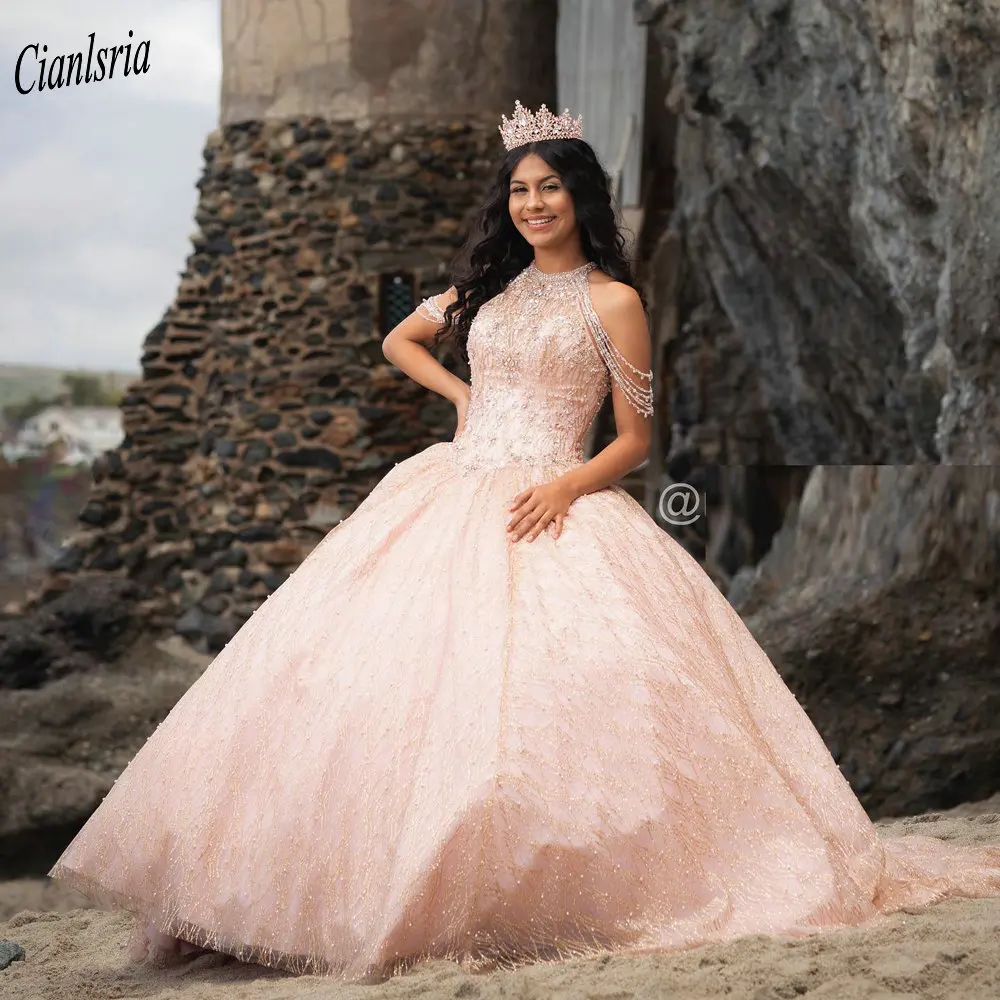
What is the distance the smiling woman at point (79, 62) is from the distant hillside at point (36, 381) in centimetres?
219

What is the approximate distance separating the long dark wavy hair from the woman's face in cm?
2

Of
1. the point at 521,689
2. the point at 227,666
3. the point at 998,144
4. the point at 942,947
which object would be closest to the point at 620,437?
the point at 521,689

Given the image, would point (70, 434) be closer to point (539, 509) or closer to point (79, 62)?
point (79, 62)

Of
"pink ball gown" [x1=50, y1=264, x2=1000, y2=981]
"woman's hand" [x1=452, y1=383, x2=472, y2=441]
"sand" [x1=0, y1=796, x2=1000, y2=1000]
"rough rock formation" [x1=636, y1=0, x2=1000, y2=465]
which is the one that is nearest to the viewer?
"sand" [x1=0, y1=796, x2=1000, y2=1000]

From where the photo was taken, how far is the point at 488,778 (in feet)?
8.52

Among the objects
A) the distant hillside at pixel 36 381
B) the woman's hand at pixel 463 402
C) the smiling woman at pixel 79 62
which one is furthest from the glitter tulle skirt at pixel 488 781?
the distant hillside at pixel 36 381

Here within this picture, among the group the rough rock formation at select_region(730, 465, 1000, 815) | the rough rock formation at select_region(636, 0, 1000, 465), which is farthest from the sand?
the rough rock formation at select_region(636, 0, 1000, 465)

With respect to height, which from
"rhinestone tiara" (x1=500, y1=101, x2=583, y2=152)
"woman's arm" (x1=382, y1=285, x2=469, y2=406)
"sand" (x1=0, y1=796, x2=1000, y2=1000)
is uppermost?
"rhinestone tiara" (x1=500, y1=101, x2=583, y2=152)

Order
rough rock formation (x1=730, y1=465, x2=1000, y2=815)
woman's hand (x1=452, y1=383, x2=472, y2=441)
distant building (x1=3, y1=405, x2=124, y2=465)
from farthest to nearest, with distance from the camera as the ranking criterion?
Result: 1. distant building (x1=3, y1=405, x2=124, y2=465)
2. rough rock formation (x1=730, y1=465, x2=1000, y2=815)
3. woman's hand (x1=452, y1=383, x2=472, y2=441)

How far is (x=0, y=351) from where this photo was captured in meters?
11.5

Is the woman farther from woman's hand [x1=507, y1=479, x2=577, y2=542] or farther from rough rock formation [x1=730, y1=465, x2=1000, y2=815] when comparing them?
rough rock formation [x1=730, y1=465, x2=1000, y2=815]

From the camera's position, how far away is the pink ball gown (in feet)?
8.55

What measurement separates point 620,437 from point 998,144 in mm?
Result: 2167

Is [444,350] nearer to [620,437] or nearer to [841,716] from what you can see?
[841,716]
